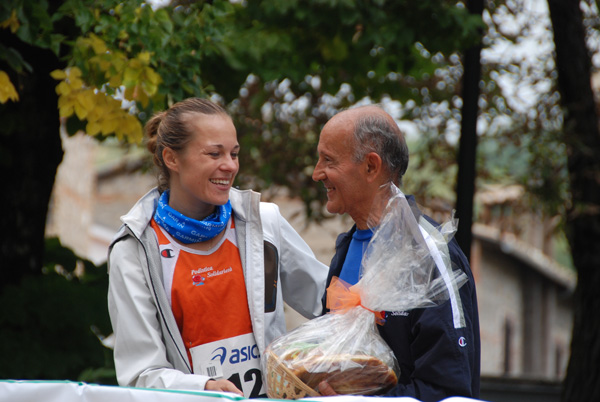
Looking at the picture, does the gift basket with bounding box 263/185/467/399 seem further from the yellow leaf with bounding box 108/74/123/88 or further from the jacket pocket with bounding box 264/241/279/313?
the yellow leaf with bounding box 108/74/123/88

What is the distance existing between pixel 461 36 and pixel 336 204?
2.85 m

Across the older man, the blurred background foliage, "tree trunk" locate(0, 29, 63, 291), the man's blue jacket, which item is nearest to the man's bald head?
the older man

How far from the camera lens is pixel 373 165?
2.57 m

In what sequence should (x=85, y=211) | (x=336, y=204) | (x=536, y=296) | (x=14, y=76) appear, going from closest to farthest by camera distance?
(x=336, y=204), (x=14, y=76), (x=85, y=211), (x=536, y=296)

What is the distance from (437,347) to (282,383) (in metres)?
0.44

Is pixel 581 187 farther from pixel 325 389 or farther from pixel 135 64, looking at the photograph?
pixel 325 389

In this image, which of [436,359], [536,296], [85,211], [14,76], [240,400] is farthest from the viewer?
[536,296]

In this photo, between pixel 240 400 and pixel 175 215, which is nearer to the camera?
pixel 240 400

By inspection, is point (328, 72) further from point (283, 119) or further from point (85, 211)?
point (85, 211)

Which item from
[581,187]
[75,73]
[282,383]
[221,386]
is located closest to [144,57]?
[75,73]

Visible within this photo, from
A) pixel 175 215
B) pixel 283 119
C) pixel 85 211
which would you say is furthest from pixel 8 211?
pixel 85 211

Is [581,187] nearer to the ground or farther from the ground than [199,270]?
farther from the ground

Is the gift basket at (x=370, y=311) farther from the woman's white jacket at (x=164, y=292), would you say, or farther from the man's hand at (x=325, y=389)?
the woman's white jacket at (x=164, y=292)

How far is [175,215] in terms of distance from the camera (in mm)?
2799
